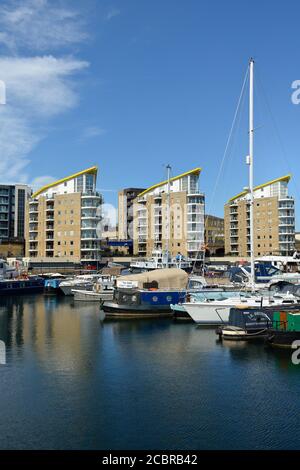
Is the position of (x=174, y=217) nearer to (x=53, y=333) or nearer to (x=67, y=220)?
(x=67, y=220)

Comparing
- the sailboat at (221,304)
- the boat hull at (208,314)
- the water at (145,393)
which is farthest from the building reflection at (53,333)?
the sailboat at (221,304)

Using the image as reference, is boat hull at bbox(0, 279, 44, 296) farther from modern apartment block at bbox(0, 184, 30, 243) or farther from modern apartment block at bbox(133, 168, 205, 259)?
modern apartment block at bbox(0, 184, 30, 243)

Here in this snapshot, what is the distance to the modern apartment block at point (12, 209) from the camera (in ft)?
496

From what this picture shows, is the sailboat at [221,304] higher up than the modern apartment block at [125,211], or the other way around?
the modern apartment block at [125,211]

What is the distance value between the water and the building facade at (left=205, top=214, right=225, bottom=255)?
404 ft

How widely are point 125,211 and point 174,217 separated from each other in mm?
49646

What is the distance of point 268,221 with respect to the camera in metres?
135

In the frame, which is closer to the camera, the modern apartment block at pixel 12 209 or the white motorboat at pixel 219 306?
the white motorboat at pixel 219 306

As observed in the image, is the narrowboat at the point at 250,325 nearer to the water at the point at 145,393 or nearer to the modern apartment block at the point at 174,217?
the water at the point at 145,393

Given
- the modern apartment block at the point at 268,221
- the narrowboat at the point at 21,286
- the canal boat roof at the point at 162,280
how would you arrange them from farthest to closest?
the modern apartment block at the point at 268,221 → the narrowboat at the point at 21,286 → the canal boat roof at the point at 162,280

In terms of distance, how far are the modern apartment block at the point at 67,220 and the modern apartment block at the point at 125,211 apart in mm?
50866

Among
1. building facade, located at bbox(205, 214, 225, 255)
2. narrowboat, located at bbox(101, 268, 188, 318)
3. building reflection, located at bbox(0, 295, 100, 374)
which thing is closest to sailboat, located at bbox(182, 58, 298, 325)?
narrowboat, located at bbox(101, 268, 188, 318)

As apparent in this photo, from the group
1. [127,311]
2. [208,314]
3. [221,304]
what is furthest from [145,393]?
[127,311]

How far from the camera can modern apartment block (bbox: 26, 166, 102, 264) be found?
121 meters
